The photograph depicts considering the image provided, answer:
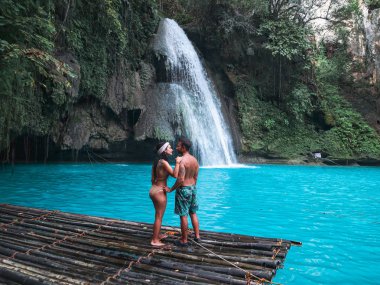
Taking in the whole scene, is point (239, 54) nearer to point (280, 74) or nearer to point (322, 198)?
point (280, 74)

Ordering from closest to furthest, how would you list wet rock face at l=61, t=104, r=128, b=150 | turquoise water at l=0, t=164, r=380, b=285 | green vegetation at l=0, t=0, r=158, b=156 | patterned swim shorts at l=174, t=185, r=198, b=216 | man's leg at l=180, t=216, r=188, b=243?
man's leg at l=180, t=216, r=188, b=243, patterned swim shorts at l=174, t=185, r=198, b=216, turquoise water at l=0, t=164, r=380, b=285, green vegetation at l=0, t=0, r=158, b=156, wet rock face at l=61, t=104, r=128, b=150

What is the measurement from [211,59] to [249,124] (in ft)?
16.2

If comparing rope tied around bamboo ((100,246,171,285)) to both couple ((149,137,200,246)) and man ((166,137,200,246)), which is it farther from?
man ((166,137,200,246))

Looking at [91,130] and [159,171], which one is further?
[91,130]

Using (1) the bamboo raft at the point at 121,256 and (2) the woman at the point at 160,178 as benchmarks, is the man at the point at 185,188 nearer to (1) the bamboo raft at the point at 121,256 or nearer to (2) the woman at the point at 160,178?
(2) the woman at the point at 160,178

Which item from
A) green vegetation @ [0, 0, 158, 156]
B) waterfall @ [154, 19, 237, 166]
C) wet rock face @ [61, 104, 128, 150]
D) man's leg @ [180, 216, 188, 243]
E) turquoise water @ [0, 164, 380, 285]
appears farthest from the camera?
waterfall @ [154, 19, 237, 166]

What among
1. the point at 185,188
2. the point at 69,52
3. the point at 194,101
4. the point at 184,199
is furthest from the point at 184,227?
the point at 194,101

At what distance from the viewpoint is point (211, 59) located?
78.1 ft

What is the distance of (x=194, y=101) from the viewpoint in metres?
20.8

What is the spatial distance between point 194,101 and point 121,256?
55.8ft

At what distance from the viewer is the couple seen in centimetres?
457

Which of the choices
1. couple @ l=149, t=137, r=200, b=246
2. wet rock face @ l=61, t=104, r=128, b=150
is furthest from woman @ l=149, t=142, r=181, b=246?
wet rock face @ l=61, t=104, r=128, b=150

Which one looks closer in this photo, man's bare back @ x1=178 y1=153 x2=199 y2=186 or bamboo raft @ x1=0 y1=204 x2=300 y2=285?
bamboo raft @ x1=0 y1=204 x2=300 y2=285

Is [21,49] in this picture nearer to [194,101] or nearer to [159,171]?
[159,171]
